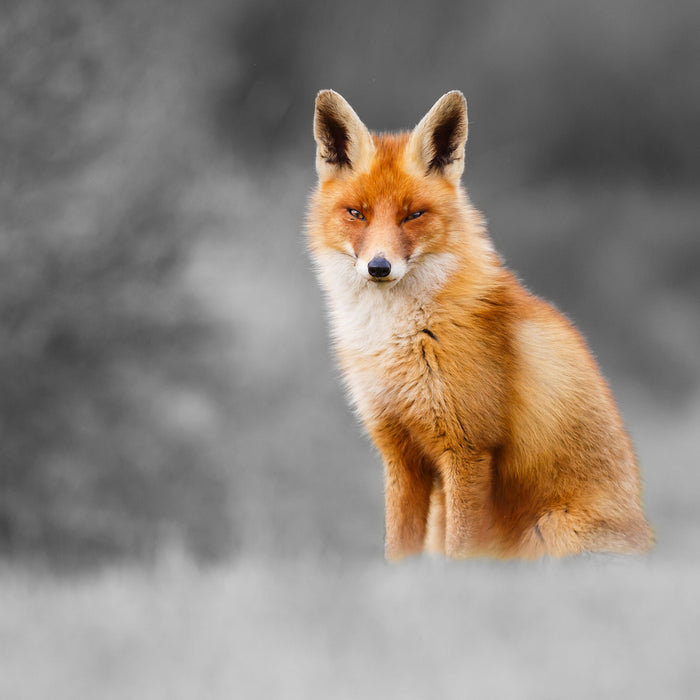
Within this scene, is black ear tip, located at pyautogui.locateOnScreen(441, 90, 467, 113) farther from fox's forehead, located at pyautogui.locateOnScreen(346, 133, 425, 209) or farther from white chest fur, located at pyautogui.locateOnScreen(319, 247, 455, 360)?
white chest fur, located at pyautogui.locateOnScreen(319, 247, 455, 360)

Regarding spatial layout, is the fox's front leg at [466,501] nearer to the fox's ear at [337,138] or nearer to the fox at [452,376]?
the fox at [452,376]

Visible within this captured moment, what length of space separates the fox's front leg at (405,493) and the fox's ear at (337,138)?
1.25 m

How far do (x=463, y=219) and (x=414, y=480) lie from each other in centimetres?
122

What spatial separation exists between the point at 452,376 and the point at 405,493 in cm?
61

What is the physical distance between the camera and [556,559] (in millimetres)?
3969

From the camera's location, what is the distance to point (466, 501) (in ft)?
13.2

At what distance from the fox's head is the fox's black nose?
0.07 m

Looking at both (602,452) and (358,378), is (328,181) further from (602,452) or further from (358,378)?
(602,452)

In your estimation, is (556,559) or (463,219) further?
(463,219)

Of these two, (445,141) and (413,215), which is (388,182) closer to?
(413,215)

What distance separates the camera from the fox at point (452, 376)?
13.3 feet

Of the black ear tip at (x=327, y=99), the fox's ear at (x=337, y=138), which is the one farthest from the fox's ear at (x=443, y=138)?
the black ear tip at (x=327, y=99)

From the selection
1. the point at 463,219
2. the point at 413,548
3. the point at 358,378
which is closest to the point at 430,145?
the point at 463,219

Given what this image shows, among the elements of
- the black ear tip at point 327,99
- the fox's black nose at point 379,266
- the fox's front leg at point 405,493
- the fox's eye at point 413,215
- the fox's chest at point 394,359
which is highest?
the black ear tip at point 327,99
